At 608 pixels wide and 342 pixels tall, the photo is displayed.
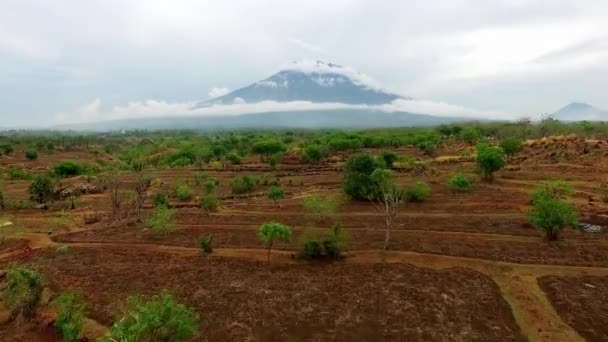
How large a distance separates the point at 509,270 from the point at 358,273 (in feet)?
22.8

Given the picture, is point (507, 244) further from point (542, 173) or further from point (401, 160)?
point (401, 160)

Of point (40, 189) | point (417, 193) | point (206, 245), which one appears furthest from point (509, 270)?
point (40, 189)

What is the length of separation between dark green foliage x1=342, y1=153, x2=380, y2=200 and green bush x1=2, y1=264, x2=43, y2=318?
23128 millimetres

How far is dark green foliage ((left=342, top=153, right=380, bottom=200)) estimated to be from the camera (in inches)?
1348

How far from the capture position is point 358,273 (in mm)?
19859

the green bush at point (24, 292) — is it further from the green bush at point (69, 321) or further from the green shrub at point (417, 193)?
the green shrub at point (417, 193)

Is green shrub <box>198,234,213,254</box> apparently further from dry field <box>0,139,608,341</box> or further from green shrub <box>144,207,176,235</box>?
green shrub <box>144,207,176,235</box>

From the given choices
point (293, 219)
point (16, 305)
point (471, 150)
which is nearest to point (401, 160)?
point (471, 150)

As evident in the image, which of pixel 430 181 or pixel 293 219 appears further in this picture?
pixel 430 181

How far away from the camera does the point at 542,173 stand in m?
43.1

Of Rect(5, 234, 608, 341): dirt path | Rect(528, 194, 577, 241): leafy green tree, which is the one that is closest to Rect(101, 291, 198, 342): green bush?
Rect(5, 234, 608, 341): dirt path

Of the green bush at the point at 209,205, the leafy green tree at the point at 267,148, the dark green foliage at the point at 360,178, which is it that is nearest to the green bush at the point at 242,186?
the green bush at the point at 209,205

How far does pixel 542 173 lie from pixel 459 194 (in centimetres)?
1311

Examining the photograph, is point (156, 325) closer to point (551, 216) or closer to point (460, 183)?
point (551, 216)
